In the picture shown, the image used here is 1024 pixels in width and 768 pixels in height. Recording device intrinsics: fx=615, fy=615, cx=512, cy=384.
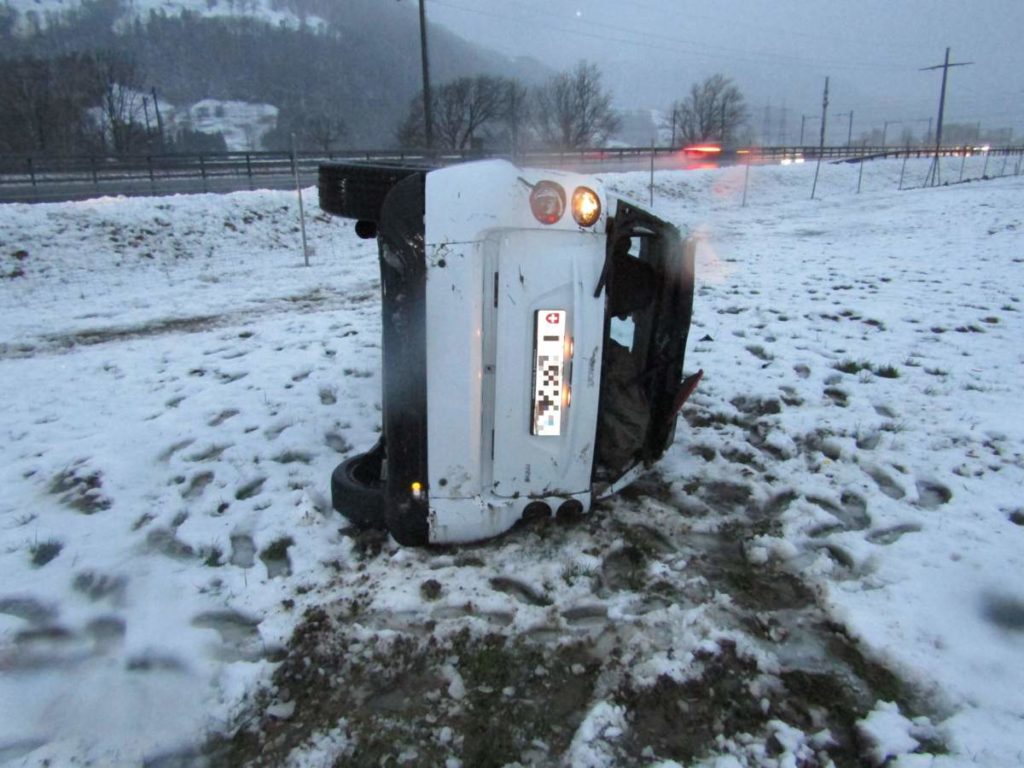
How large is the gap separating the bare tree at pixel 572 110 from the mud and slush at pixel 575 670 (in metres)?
62.1

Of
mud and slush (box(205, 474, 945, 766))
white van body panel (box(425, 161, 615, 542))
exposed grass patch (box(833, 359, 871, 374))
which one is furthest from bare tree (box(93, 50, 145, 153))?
mud and slush (box(205, 474, 945, 766))

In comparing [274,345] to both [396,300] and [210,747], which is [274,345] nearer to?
[396,300]

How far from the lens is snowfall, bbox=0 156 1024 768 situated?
190cm

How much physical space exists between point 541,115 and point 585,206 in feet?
210

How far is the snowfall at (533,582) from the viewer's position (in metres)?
1.90

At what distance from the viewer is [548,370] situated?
253 centimetres

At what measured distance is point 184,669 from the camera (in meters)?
2.15

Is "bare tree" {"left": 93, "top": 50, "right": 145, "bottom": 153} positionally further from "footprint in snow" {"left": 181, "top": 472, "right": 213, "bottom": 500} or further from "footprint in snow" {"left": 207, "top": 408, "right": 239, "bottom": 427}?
"footprint in snow" {"left": 181, "top": 472, "right": 213, "bottom": 500}

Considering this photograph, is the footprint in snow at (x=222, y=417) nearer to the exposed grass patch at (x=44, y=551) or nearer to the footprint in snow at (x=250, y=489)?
the footprint in snow at (x=250, y=489)

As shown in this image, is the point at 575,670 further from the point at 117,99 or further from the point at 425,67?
the point at 117,99

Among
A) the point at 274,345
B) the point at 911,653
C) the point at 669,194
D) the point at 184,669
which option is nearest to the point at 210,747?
the point at 184,669

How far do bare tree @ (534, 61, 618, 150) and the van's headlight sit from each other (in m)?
61.6

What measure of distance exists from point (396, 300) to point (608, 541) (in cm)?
144

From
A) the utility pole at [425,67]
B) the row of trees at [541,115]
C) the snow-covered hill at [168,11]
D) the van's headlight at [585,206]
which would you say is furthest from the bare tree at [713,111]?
the snow-covered hill at [168,11]
